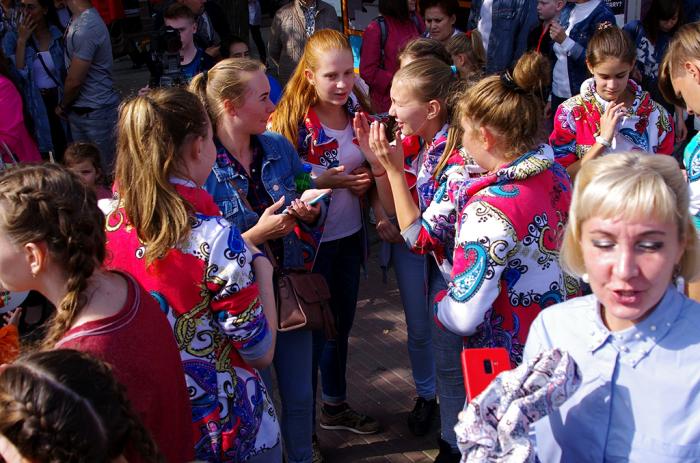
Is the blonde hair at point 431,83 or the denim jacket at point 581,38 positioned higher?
the blonde hair at point 431,83

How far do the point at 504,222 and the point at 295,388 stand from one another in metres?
1.21

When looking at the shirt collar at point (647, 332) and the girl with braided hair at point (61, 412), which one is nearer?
the girl with braided hair at point (61, 412)

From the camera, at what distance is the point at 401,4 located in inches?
250

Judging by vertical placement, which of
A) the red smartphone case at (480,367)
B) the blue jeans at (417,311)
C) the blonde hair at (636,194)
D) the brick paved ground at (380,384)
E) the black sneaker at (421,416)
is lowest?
the brick paved ground at (380,384)

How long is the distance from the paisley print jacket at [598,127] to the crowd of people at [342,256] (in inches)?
0.5

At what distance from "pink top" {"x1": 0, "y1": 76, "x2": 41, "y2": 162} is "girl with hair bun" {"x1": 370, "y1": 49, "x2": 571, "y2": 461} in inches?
136

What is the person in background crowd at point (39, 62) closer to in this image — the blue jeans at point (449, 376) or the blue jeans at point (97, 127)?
the blue jeans at point (97, 127)

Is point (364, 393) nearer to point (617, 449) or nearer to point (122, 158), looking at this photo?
point (122, 158)

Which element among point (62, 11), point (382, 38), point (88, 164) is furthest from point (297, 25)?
point (88, 164)

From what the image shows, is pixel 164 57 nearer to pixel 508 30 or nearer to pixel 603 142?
pixel 603 142

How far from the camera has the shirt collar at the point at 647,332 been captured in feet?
5.57

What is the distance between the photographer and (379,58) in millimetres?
6320

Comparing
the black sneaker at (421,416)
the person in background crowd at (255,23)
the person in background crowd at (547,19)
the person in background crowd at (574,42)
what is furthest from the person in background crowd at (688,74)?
the person in background crowd at (255,23)

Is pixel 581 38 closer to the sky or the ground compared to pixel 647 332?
closer to the ground
